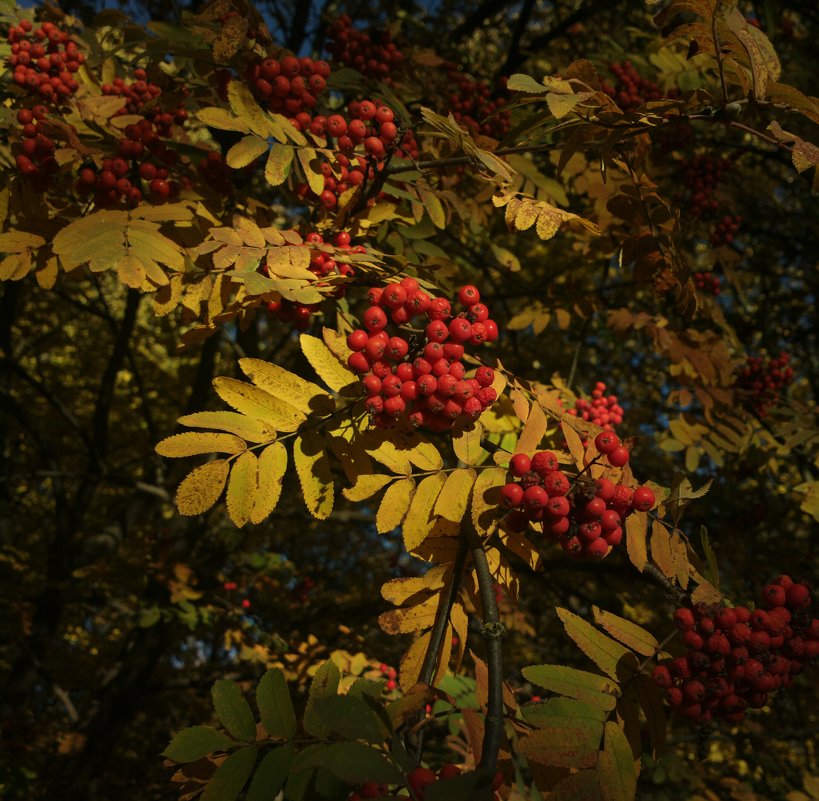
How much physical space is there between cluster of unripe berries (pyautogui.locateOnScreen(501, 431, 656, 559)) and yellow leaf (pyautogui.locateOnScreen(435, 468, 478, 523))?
0.43 ft

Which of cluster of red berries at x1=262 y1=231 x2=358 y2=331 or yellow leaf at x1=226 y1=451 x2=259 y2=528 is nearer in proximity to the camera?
yellow leaf at x1=226 y1=451 x2=259 y2=528

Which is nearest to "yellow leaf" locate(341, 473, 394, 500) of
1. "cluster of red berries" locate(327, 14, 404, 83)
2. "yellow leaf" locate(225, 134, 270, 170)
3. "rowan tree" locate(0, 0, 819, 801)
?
"rowan tree" locate(0, 0, 819, 801)

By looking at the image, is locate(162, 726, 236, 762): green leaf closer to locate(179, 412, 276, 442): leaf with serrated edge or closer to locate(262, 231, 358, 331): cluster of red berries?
locate(179, 412, 276, 442): leaf with serrated edge

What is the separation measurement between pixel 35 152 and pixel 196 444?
154cm

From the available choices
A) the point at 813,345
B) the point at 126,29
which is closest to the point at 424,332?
the point at 126,29

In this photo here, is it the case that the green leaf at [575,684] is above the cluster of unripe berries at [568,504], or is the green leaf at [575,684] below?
below

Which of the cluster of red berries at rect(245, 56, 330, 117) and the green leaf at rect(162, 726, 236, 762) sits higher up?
the cluster of red berries at rect(245, 56, 330, 117)

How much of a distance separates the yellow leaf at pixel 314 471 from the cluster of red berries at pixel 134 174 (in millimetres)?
1360

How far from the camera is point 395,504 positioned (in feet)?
6.01

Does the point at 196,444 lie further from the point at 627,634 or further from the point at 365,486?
the point at 627,634

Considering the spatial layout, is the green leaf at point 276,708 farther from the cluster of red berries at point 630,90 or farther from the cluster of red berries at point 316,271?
the cluster of red berries at point 630,90

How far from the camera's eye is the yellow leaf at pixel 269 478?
5.74ft

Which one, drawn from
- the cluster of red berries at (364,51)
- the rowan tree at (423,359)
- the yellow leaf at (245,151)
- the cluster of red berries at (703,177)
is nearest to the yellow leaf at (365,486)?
the rowan tree at (423,359)

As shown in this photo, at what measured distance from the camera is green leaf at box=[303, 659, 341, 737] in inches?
54.6
